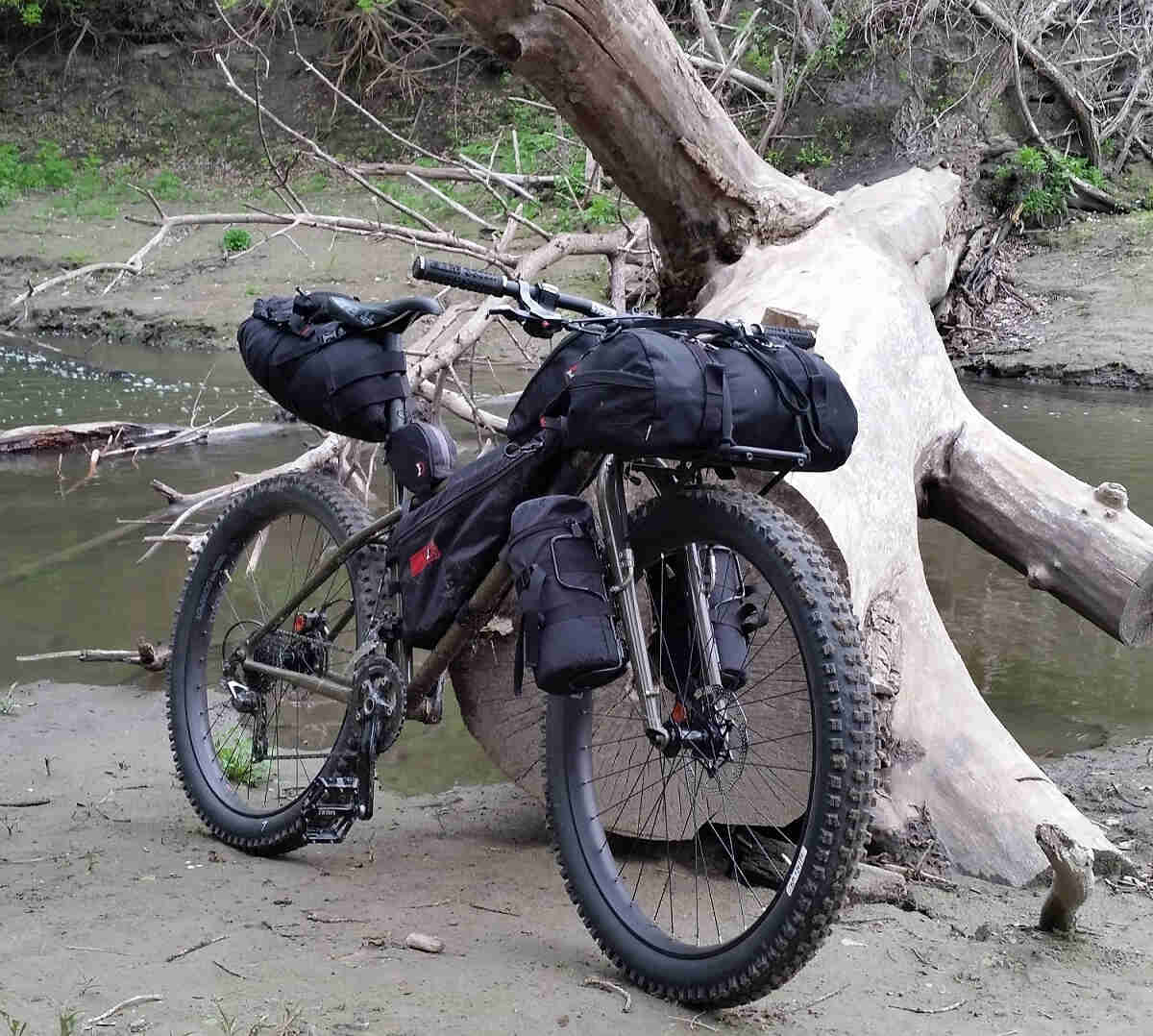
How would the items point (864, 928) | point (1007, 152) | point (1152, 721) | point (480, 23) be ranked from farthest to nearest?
point (1007, 152)
point (1152, 721)
point (480, 23)
point (864, 928)

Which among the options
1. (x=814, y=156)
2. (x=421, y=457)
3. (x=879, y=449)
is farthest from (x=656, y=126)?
(x=814, y=156)

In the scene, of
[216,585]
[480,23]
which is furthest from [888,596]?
[480,23]

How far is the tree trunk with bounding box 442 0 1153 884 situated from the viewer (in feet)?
12.9

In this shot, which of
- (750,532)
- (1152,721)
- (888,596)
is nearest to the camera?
(750,532)

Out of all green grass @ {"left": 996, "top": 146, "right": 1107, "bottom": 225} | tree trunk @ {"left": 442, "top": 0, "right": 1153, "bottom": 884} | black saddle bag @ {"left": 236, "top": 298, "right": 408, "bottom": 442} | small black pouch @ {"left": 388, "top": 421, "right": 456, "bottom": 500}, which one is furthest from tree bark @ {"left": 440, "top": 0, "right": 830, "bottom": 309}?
green grass @ {"left": 996, "top": 146, "right": 1107, "bottom": 225}

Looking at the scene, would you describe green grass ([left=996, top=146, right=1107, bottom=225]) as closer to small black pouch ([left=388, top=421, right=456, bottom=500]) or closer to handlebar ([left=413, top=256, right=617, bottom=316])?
small black pouch ([left=388, top=421, right=456, bottom=500])

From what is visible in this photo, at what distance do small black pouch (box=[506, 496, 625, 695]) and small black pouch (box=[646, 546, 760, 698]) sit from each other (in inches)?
6.2

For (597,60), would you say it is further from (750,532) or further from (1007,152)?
(1007,152)

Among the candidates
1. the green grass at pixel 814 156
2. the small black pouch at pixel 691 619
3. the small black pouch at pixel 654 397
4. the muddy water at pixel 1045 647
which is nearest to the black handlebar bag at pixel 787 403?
the small black pouch at pixel 654 397

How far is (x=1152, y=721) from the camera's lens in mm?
5383

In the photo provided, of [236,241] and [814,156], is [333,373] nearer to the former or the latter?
[814,156]

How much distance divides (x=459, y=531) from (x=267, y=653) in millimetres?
1009

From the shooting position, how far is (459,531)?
3.11 meters

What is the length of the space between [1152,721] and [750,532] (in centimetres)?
338
